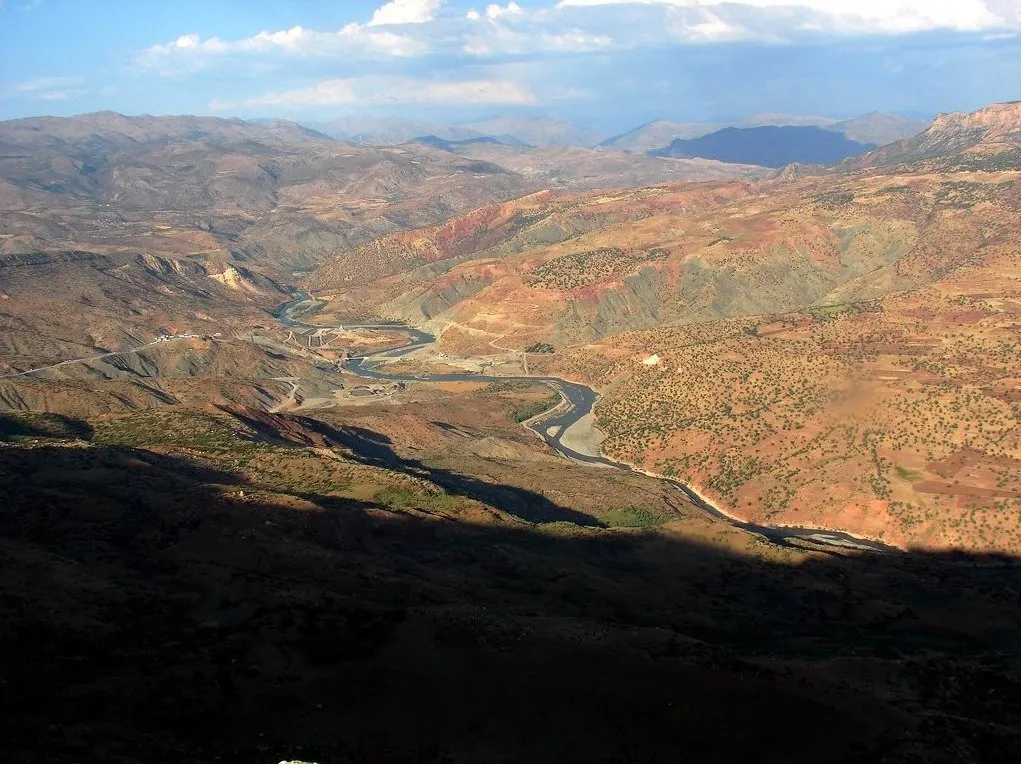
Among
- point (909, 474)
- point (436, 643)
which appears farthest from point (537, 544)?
point (909, 474)

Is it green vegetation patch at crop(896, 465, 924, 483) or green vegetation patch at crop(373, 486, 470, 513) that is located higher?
green vegetation patch at crop(373, 486, 470, 513)

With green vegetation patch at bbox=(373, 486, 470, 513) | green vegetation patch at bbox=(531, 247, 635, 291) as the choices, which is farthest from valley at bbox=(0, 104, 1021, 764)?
green vegetation patch at bbox=(531, 247, 635, 291)

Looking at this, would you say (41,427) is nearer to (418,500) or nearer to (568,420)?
(418,500)

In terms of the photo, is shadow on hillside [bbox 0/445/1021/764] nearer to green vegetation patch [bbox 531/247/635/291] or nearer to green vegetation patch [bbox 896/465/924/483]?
green vegetation patch [bbox 896/465/924/483]

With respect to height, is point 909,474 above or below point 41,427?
below

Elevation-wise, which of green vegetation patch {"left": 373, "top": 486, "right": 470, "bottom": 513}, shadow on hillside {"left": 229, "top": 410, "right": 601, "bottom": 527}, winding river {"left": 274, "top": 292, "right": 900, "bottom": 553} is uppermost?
green vegetation patch {"left": 373, "top": 486, "right": 470, "bottom": 513}
